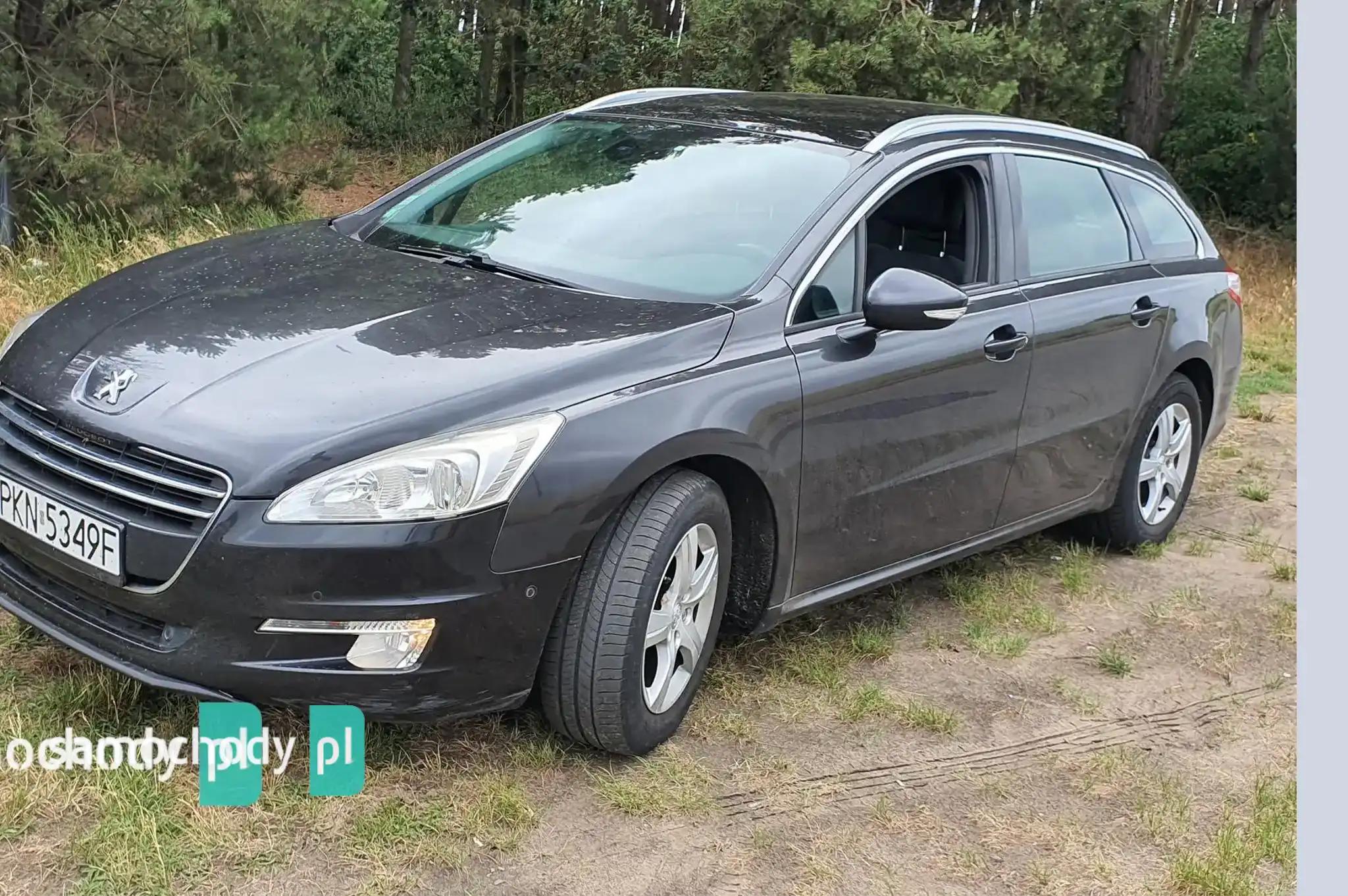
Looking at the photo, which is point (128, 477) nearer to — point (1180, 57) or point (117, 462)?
point (117, 462)

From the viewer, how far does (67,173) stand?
26.3ft

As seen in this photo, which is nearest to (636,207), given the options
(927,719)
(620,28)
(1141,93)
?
(927,719)

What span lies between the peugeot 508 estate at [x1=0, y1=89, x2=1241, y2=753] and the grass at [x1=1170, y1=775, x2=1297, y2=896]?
3.78ft

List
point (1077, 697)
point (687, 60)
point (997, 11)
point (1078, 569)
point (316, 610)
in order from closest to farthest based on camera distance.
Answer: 1. point (316, 610)
2. point (1077, 697)
3. point (1078, 569)
4. point (997, 11)
5. point (687, 60)

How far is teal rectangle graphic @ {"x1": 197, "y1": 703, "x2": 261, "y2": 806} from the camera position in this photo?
3074mm

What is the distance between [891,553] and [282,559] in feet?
6.37

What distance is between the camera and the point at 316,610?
2834 mm

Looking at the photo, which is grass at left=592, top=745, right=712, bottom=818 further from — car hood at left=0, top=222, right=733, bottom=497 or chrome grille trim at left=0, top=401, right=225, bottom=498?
chrome grille trim at left=0, top=401, right=225, bottom=498

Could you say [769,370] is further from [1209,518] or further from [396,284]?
[1209,518]

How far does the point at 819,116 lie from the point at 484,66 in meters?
13.8

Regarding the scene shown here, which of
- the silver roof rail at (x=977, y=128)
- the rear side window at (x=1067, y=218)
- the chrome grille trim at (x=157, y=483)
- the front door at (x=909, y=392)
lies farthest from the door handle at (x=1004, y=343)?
the chrome grille trim at (x=157, y=483)

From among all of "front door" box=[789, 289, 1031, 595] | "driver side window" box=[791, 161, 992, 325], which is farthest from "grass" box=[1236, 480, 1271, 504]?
"driver side window" box=[791, 161, 992, 325]

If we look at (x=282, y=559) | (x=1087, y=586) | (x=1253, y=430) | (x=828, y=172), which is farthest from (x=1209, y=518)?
(x=282, y=559)

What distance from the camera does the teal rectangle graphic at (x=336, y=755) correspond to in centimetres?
310
